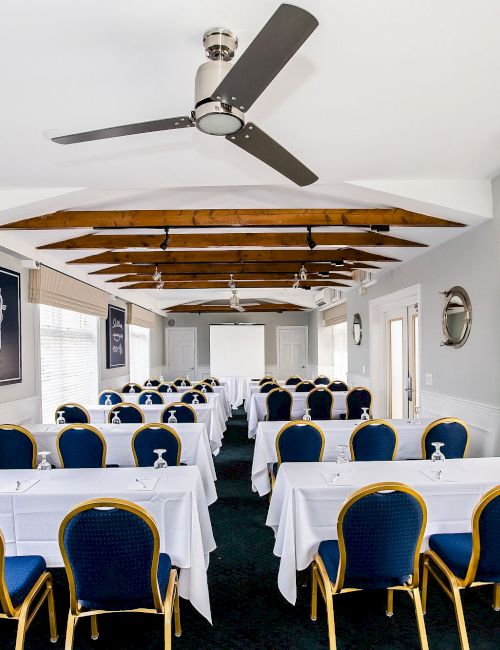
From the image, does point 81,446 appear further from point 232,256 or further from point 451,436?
point 232,256

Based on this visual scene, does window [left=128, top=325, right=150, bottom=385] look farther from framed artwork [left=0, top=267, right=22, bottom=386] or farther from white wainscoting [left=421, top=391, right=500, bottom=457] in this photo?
white wainscoting [left=421, top=391, right=500, bottom=457]

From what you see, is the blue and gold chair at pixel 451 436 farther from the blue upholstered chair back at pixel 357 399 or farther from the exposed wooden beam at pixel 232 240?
the blue upholstered chair back at pixel 357 399

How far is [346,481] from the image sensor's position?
113 inches

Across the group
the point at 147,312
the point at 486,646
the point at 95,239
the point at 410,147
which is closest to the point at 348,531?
the point at 486,646

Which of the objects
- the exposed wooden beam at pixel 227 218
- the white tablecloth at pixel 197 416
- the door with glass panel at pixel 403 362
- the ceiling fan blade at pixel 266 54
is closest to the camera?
the ceiling fan blade at pixel 266 54

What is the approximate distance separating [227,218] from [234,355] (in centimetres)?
942

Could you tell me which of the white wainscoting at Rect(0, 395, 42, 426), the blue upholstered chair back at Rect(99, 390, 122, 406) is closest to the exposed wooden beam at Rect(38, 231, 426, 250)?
the white wainscoting at Rect(0, 395, 42, 426)

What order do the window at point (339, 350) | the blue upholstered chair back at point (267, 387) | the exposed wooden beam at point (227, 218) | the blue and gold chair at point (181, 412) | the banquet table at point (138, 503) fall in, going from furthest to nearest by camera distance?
the window at point (339, 350)
the blue upholstered chair back at point (267, 387)
the blue and gold chair at point (181, 412)
the exposed wooden beam at point (227, 218)
the banquet table at point (138, 503)

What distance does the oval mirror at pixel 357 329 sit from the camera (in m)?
8.96

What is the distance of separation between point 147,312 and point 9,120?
30.0 ft

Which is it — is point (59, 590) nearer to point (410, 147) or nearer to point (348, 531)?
point (348, 531)

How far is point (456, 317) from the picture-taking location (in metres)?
5.04

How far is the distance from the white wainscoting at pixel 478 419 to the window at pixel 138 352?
7.26 meters

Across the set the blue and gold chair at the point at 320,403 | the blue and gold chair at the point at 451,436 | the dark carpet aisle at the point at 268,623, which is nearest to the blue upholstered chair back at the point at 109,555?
the dark carpet aisle at the point at 268,623
